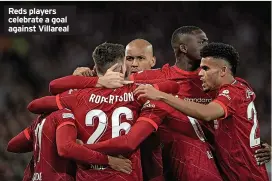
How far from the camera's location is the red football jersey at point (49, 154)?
329 centimetres

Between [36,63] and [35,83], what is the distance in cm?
39

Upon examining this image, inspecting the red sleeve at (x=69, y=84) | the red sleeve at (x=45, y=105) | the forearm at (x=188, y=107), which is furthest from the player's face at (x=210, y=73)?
the red sleeve at (x=45, y=105)

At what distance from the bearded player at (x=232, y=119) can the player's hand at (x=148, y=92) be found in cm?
42

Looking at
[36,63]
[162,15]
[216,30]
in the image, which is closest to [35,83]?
[36,63]

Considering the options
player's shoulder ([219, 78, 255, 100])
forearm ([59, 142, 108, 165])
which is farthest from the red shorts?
player's shoulder ([219, 78, 255, 100])

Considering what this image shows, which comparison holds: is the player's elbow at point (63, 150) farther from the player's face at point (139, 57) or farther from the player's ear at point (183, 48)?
the player's face at point (139, 57)

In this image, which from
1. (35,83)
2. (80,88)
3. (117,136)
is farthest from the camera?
(35,83)

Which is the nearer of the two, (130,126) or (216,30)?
(130,126)

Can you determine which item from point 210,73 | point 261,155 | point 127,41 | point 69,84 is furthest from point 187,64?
point 127,41

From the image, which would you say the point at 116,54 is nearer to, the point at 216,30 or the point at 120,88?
the point at 120,88

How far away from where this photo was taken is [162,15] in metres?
8.70

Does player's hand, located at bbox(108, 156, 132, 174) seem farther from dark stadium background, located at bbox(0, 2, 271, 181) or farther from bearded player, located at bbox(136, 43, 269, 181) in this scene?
dark stadium background, located at bbox(0, 2, 271, 181)

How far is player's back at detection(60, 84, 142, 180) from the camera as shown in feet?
10.5

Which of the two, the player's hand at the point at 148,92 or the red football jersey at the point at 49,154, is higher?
the player's hand at the point at 148,92
